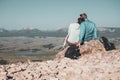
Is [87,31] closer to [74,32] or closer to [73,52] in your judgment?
A: [74,32]

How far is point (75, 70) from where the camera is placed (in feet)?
42.7

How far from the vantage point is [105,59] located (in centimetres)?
1478

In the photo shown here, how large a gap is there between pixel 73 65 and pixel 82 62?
86cm

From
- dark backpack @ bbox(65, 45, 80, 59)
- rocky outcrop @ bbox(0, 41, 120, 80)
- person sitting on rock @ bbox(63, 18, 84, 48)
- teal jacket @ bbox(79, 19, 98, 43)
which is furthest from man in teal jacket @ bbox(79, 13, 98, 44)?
rocky outcrop @ bbox(0, 41, 120, 80)

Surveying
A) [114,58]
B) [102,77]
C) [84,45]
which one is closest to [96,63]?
[114,58]

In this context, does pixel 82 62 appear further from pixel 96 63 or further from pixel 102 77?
pixel 102 77

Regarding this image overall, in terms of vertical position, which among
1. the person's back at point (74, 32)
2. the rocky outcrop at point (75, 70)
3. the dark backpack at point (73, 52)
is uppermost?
the person's back at point (74, 32)

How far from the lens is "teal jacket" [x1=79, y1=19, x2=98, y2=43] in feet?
55.7

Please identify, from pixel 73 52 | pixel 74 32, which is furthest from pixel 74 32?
pixel 73 52

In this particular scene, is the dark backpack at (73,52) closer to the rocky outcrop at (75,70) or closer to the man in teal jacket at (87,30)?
the man in teal jacket at (87,30)

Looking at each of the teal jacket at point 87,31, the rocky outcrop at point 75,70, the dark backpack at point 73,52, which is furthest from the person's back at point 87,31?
the rocky outcrop at point 75,70

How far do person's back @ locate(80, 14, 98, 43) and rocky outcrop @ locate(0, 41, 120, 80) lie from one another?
2.05m

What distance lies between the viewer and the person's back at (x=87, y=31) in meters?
17.0

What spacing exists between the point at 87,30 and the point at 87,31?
3.4 inches
